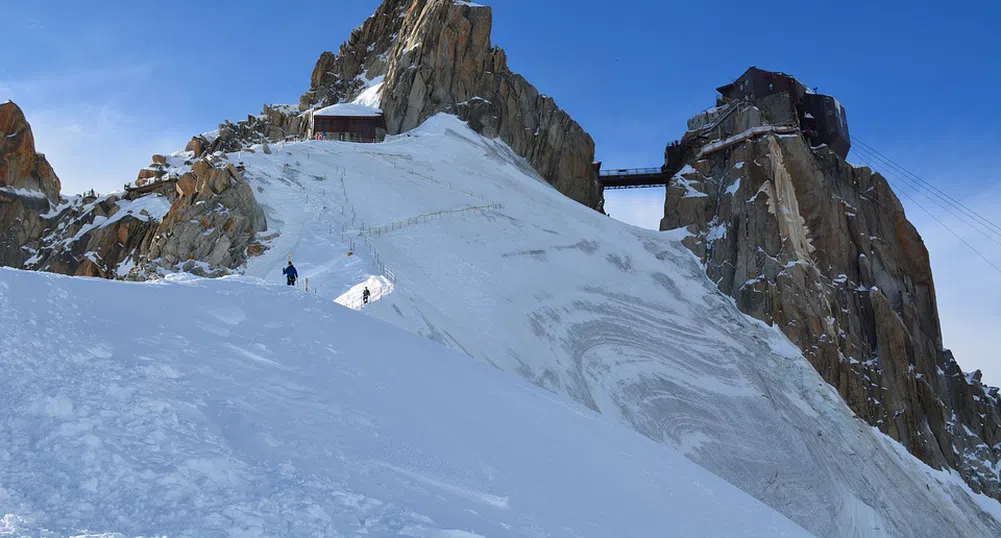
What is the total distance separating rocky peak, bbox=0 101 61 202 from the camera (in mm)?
66062

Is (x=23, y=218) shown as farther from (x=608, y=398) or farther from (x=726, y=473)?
(x=726, y=473)

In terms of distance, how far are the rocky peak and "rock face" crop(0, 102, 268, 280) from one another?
0.08 metres

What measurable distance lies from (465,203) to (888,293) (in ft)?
121

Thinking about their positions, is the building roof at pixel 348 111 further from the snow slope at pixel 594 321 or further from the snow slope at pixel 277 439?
the snow slope at pixel 277 439

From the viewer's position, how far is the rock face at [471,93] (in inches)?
2665

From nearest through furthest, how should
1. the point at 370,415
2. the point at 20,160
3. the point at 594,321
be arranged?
the point at 370,415 < the point at 594,321 < the point at 20,160

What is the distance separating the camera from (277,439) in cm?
873

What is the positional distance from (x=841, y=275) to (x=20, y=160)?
68.7 metres

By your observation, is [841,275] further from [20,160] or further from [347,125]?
[20,160]

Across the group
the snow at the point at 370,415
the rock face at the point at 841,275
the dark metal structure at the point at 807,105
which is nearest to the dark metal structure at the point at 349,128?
the rock face at the point at 841,275

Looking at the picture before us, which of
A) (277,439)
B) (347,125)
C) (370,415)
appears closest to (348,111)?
(347,125)

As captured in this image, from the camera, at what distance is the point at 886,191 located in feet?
216

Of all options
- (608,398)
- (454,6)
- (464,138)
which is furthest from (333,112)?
(608,398)

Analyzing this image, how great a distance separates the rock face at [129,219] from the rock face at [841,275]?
34715 millimetres
